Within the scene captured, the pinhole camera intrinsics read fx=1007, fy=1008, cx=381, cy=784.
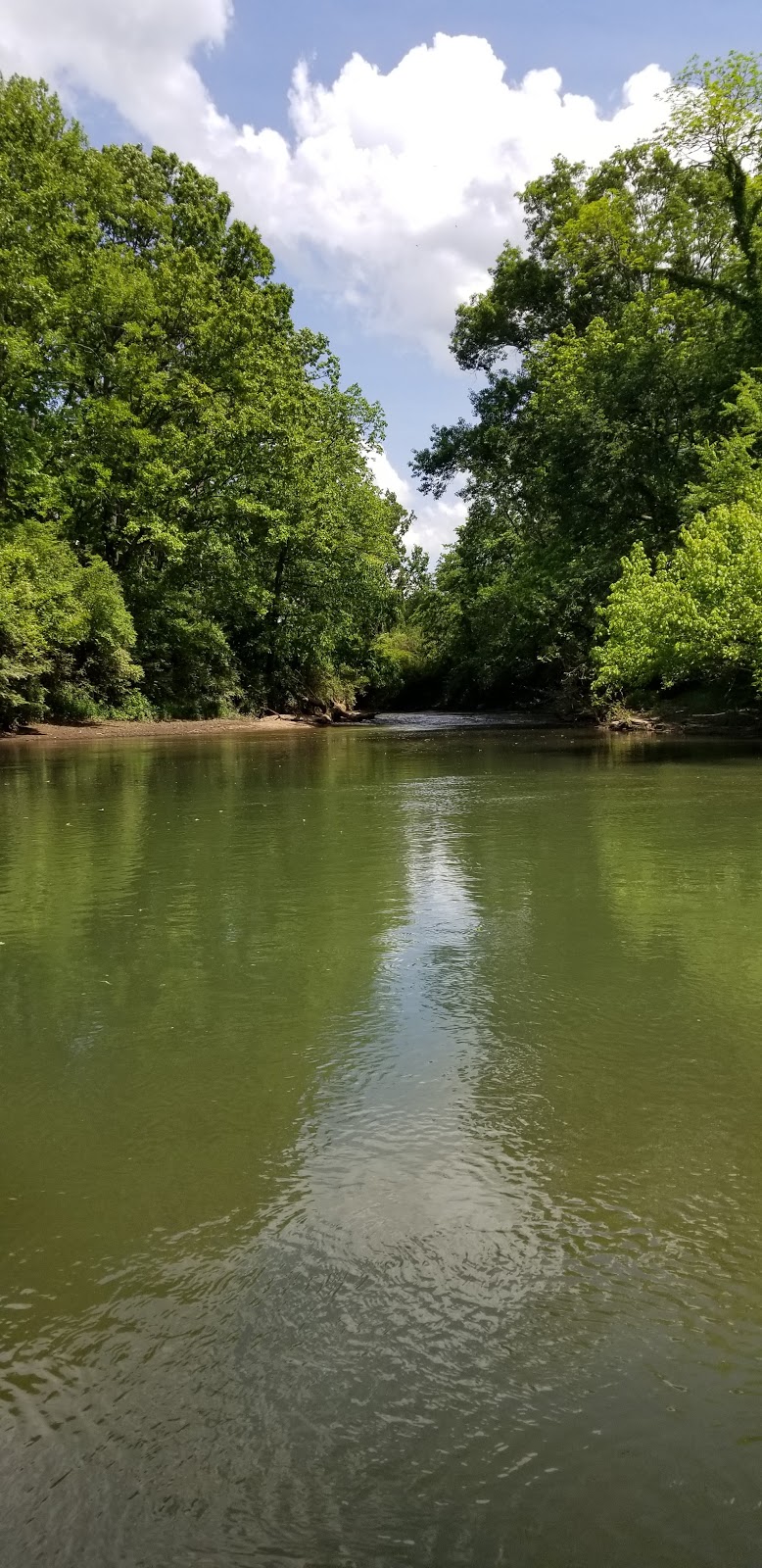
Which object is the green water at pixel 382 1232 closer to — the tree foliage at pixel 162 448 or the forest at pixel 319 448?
the forest at pixel 319 448

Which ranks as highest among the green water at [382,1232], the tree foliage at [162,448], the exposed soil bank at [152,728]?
the tree foliage at [162,448]

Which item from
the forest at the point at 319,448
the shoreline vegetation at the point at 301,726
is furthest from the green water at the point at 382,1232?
the shoreline vegetation at the point at 301,726

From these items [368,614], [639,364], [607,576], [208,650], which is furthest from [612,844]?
[368,614]

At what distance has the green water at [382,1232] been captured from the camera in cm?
173

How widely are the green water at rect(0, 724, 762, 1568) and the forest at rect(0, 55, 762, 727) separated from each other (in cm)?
1400

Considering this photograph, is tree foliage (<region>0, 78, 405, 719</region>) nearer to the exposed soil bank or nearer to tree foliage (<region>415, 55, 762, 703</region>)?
the exposed soil bank

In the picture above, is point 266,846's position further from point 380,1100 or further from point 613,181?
point 613,181

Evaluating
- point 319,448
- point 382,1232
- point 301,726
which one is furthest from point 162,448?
point 382,1232

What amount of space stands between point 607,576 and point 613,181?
677 inches

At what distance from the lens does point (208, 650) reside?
3325cm

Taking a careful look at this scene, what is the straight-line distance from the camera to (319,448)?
35.2 m

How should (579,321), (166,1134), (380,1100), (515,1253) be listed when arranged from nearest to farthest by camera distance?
(515,1253)
(166,1134)
(380,1100)
(579,321)

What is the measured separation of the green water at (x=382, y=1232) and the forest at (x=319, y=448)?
13995 mm

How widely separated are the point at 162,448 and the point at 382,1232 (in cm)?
3013
